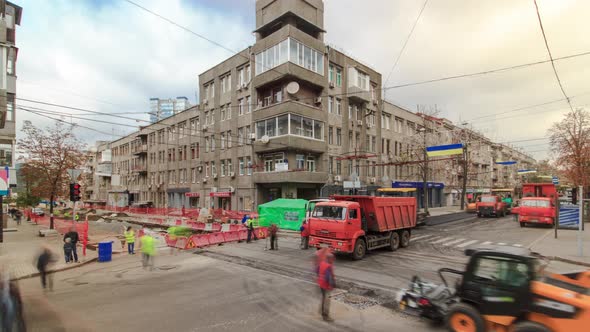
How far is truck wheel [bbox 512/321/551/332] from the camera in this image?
16.5 feet

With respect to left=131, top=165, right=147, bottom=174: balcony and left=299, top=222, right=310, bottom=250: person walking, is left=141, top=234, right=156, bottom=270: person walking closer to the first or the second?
left=299, top=222, right=310, bottom=250: person walking

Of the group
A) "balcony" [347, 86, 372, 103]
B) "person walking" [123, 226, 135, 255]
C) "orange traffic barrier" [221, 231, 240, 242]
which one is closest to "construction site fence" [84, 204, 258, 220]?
"orange traffic barrier" [221, 231, 240, 242]

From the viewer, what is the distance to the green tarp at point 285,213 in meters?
23.9

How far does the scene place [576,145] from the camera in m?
30.9

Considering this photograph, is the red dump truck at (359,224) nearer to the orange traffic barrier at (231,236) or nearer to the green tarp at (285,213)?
the orange traffic barrier at (231,236)

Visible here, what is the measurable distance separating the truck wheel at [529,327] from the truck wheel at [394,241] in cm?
1059

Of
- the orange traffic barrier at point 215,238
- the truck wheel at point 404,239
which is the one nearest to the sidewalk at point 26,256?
the orange traffic barrier at point 215,238

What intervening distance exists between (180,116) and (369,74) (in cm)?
2941

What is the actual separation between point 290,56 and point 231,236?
18.3 m

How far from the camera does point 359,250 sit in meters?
13.8

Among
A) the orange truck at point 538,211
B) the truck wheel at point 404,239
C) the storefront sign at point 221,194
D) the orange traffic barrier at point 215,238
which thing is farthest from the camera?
the storefront sign at point 221,194

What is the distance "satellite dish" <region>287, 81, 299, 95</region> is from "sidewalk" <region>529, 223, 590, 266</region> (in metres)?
21.1

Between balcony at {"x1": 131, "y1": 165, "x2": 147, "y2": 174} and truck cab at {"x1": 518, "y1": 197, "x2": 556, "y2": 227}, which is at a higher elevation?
balcony at {"x1": 131, "y1": 165, "x2": 147, "y2": 174}

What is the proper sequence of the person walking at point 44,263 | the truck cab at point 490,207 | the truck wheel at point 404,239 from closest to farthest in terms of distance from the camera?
the person walking at point 44,263 < the truck wheel at point 404,239 < the truck cab at point 490,207
